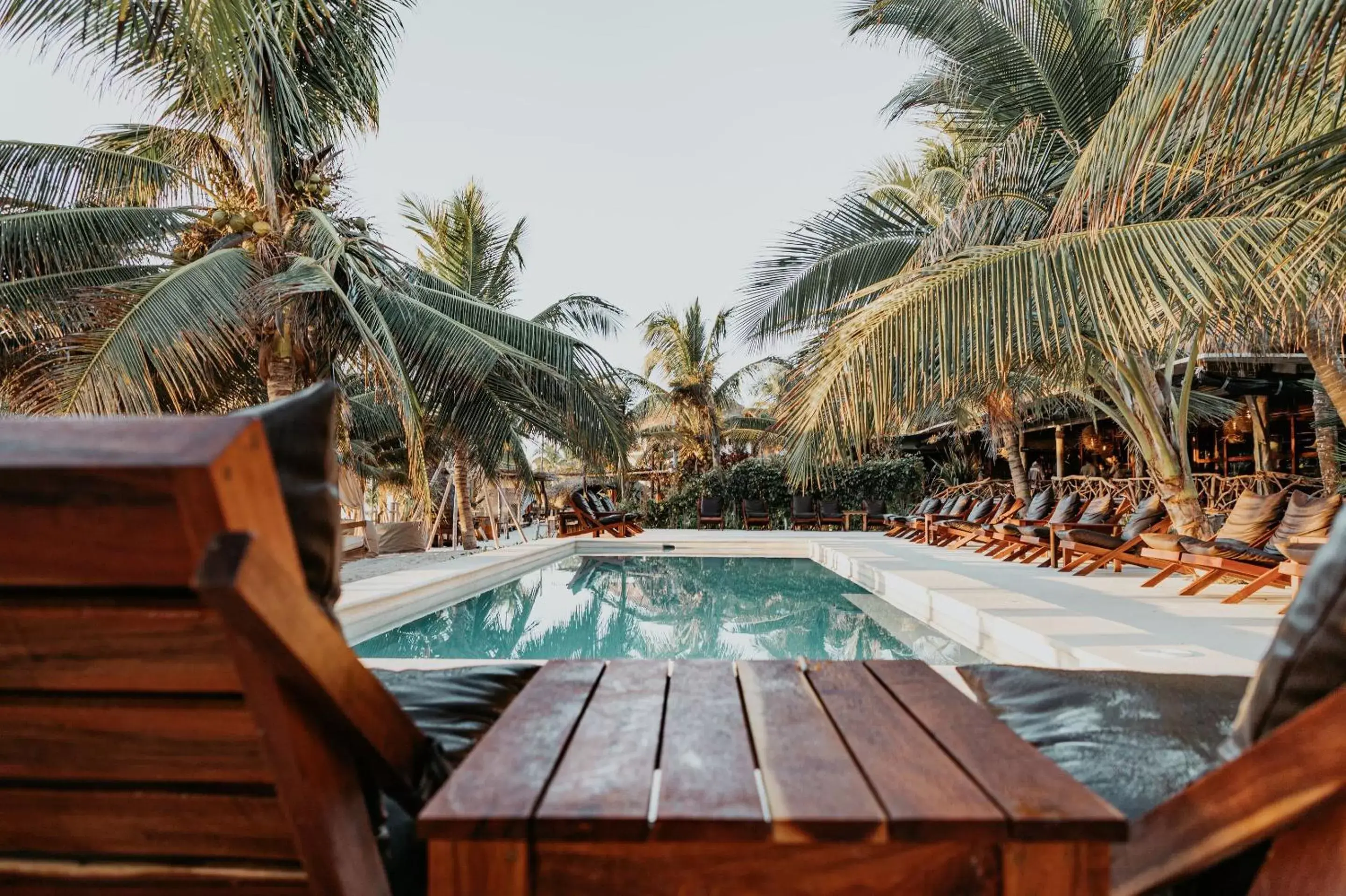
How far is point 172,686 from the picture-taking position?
0.71 m

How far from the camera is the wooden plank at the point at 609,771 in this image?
2.46ft

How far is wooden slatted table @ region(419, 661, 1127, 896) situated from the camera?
0.74 meters

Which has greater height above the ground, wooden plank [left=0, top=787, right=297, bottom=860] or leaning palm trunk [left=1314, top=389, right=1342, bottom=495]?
leaning palm trunk [left=1314, top=389, right=1342, bottom=495]

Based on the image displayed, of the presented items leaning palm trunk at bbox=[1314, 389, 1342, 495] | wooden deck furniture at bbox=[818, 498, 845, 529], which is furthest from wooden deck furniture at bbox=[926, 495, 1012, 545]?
wooden deck furniture at bbox=[818, 498, 845, 529]

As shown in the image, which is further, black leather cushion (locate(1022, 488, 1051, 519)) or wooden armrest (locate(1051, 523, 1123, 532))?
black leather cushion (locate(1022, 488, 1051, 519))

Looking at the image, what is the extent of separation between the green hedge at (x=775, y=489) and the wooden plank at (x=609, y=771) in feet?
47.2

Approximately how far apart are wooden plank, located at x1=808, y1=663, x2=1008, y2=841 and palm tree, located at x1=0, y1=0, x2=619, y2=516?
4928mm

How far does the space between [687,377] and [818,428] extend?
12938mm

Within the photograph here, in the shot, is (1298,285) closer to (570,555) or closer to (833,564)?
(833,564)

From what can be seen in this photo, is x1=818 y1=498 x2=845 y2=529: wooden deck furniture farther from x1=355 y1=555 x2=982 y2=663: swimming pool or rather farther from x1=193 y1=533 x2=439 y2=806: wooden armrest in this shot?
x1=193 y1=533 x2=439 y2=806: wooden armrest

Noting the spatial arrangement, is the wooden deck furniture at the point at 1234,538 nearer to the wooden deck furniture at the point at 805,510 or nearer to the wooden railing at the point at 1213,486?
the wooden railing at the point at 1213,486

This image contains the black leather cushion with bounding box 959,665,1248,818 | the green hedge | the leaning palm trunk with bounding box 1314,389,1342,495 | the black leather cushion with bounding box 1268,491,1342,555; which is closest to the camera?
the black leather cushion with bounding box 959,665,1248,818

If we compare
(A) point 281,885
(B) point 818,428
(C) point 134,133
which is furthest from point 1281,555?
(C) point 134,133

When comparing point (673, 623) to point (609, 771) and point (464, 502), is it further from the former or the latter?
point (609, 771)
